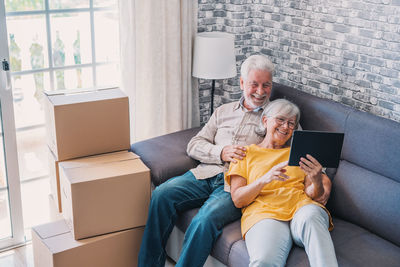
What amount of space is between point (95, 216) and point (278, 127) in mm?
1021

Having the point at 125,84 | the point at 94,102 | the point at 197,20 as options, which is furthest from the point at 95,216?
the point at 197,20

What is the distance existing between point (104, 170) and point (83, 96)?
1.41ft

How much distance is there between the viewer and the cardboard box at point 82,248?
7.80 ft

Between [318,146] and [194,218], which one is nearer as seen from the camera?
[318,146]

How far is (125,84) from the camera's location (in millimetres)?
3117

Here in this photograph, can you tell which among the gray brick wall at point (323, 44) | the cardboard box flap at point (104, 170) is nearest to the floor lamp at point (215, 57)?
Result: the gray brick wall at point (323, 44)

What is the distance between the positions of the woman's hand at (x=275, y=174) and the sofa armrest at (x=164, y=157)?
600 mm

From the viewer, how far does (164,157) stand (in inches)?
109

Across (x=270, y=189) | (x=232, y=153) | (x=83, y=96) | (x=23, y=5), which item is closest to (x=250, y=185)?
(x=270, y=189)

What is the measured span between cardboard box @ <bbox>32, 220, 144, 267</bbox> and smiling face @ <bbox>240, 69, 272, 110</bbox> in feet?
3.06

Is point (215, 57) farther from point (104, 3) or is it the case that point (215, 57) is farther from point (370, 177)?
point (370, 177)

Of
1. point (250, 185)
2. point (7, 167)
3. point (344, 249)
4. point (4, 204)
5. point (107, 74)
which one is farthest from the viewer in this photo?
point (107, 74)

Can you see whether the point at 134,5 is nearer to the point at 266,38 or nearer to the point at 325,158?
the point at 266,38

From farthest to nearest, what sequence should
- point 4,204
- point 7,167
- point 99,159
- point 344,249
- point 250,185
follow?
point 4,204 → point 7,167 → point 99,159 → point 250,185 → point 344,249
